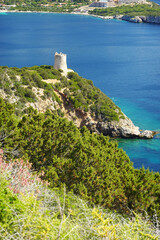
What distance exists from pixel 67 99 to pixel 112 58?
33.0 meters

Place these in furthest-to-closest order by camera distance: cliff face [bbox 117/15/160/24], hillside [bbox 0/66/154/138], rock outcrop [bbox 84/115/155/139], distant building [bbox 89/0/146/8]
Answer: distant building [bbox 89/0/146/8] → cliff face [bbox 117/15/160/24] → rock outcrop [bbox 84/115/155/139] → hillside [bbox 0/66/154/138]

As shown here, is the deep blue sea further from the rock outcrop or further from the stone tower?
the stone tower

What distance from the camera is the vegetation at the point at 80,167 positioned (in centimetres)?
1349

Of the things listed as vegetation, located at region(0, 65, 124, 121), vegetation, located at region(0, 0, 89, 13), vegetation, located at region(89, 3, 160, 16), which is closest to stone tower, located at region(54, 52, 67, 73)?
vegetation, located at region(0, 65, 124, 121)

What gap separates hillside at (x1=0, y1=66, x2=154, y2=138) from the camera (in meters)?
33.1

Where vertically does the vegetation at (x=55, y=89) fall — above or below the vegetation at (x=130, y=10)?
below

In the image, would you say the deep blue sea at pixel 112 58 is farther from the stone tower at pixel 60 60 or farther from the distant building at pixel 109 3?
the distant building at pixel 109 3

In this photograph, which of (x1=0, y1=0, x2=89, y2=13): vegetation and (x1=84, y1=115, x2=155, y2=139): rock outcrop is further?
(x1=0, y1=0, x2=89, y2=13): vegetation

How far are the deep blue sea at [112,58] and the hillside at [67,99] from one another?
2.20 meters

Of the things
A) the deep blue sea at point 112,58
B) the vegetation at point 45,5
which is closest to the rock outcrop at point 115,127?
the deep blue sea at point 112,58

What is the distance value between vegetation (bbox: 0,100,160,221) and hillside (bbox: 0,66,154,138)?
16.0m

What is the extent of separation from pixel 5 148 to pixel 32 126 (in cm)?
263

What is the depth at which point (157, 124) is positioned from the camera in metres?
37.5

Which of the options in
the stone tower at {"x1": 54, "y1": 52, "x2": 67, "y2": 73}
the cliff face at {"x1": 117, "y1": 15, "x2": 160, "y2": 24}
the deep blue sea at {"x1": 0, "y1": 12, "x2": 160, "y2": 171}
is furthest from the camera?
the cliff face at {"x1": 117, "y1": 15, "x2": 160, "y2": 24}
